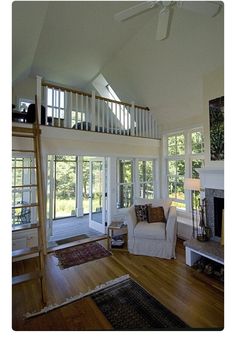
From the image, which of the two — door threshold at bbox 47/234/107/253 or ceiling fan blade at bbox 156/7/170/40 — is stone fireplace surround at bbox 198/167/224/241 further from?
door threshold at bbox 47/234/107/253

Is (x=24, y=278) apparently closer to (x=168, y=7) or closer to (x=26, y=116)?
(x=26, y=116)

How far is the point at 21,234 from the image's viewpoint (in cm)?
314

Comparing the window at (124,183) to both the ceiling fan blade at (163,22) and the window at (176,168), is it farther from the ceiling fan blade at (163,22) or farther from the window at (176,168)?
the ceiling fan blade at (163,22)

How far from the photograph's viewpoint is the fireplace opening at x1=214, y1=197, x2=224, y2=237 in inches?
117

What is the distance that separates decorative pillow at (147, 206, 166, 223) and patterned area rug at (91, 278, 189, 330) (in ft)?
4.39

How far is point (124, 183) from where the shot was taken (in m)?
4.59

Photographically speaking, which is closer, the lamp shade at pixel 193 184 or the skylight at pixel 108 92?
the lamp shade at pixel 193 184

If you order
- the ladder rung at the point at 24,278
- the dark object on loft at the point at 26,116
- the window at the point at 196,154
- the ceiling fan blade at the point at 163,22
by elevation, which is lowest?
the ladder rung at the point at 24,278

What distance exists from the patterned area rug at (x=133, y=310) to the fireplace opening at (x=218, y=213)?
1.54 meters

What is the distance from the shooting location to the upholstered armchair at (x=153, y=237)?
122 inches

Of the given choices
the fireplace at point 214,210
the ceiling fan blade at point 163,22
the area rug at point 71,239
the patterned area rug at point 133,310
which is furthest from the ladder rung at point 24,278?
the ceiling fan blade at point 163,22

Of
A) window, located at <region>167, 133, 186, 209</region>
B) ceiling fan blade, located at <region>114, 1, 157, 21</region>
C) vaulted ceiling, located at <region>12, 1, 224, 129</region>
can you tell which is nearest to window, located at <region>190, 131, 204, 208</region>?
window, located at <region>167, 133, 186, 209</region>
